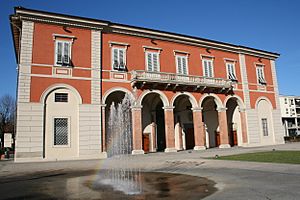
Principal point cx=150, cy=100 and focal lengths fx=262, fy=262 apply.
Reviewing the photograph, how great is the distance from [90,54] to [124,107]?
6317 millimetres

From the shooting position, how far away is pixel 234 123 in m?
31.8

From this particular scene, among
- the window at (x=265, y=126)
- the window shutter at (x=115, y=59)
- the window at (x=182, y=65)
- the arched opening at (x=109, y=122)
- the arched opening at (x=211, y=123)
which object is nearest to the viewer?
the arched opening at (x=109, y=122)

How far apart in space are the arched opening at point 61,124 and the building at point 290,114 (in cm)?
7415

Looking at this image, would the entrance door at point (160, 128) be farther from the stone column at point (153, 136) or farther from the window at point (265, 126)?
the window at point (265, 126)

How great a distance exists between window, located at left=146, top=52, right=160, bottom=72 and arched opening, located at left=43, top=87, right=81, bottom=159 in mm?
7889

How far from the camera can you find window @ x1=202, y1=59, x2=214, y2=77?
29250mm

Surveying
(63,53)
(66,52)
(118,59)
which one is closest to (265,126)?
(118,59)

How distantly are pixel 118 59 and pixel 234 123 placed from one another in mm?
16514

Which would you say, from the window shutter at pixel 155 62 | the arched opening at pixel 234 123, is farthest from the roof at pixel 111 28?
the arched opening at pixel 234 123

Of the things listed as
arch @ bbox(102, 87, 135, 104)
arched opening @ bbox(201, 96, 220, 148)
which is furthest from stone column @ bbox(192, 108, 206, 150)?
arch @ bbox(102, 87, 135, 104)

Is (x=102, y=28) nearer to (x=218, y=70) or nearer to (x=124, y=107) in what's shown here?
(x=124, y=107)

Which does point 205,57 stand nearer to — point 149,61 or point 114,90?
point 149,61

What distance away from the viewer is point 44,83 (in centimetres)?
2095

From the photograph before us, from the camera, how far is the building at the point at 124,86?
20594mm
